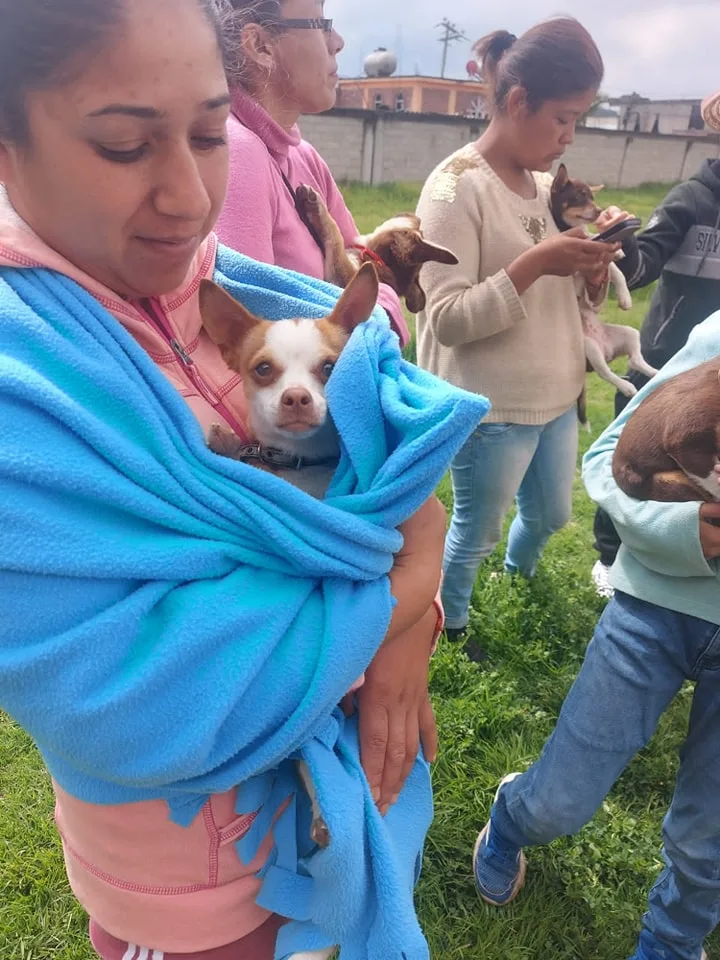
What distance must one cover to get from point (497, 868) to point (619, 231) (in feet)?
7.11

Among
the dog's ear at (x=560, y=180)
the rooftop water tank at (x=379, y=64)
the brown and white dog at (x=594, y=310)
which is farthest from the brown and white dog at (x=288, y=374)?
the rooftop water tank at (x=379, y=64)

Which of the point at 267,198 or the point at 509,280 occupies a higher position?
the point at 267,198

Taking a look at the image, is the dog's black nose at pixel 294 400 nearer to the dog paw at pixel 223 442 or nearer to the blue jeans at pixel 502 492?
the dog paw at pixel 223 442

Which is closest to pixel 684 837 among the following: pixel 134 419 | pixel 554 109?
pixel 134 419

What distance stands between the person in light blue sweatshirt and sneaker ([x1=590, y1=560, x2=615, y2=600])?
5.20 ft

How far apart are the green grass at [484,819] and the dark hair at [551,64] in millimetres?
1997

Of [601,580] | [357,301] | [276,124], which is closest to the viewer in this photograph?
[357,301]

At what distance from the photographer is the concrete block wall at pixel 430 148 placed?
1719 cm

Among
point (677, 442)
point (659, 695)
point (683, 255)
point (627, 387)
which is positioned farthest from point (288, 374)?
point (627, 387)

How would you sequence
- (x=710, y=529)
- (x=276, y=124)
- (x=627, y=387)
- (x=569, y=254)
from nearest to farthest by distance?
(x=710, y=529), (x=276, y=124), (x=569, y=254), (x=627, y=387)

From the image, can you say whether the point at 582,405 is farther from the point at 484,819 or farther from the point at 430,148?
the point at 430,148

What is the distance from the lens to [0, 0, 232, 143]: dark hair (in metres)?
0.72

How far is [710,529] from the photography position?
55.6 inches

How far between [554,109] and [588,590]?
6.71ft
